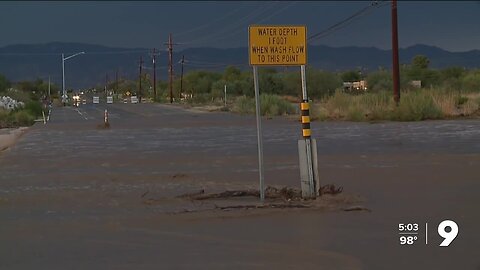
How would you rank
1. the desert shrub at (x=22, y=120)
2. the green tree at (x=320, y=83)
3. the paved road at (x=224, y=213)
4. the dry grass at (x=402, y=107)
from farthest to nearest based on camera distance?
the green tree at (x=320, y=83) < the desert shrub at (x=22, y=120) < the dry grass at (x=402, y=107) < the paved road at (x=224, y=213)

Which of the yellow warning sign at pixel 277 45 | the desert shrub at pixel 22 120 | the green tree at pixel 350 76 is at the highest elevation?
the green tree at pixel 350 76

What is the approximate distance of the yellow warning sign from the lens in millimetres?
12180

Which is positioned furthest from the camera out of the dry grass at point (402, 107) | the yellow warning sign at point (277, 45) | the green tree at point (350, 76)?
the green tree at point (350, 76)

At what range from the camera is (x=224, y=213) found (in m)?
11.7

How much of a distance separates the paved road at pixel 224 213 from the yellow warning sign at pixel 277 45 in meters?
2.47

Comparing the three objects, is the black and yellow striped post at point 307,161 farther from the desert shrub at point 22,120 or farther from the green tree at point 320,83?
the green tree at point 320,83

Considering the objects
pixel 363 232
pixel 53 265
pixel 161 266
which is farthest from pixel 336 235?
pixel 53 265

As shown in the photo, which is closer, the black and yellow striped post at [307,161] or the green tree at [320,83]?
the black and yellow striped post at [307,161]

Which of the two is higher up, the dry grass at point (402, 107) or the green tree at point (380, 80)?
the green tree at point (380, 80)

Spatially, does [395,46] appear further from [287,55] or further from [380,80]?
[380,80]

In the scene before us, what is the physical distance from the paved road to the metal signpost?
3.40ft

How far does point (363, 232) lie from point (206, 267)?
8.59 ft

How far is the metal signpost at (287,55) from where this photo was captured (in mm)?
12203

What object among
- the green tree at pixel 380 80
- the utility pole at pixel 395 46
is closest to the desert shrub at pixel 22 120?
the utility pole at pixel 395 46
